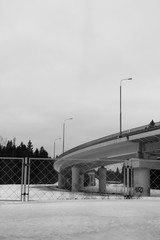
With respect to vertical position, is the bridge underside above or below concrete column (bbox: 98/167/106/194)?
above

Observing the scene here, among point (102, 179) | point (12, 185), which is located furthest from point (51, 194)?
point (102, 179)

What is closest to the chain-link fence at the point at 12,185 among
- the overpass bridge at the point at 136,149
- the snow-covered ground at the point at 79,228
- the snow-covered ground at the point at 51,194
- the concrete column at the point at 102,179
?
the snow-covered ground at the point at 51,194

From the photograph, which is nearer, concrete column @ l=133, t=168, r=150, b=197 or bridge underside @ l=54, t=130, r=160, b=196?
bridge underside @ l=54, t=130, r=160, b=196

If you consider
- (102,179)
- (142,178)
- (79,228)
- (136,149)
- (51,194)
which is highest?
(136,149)

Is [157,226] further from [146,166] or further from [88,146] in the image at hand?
[88,146]

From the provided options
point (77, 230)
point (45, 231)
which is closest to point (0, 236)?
point (45, 231)

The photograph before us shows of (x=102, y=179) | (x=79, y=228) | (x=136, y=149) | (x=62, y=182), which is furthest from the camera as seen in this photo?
(x=62, y=182)

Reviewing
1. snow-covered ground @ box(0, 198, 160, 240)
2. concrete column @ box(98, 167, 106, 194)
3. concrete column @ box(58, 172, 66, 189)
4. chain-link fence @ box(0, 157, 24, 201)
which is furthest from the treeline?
snow-covered ground @ box(0, 198, 160, 240)

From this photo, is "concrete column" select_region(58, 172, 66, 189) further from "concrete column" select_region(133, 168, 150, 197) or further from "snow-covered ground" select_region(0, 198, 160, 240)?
"snow-covered ground" select_region(0, 198, 160, 240)

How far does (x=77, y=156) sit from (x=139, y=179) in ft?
83.6

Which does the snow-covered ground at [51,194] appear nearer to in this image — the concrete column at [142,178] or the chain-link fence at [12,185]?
the chain-link fence at [12,185]

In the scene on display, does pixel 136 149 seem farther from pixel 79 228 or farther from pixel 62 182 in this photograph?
pixel 62 182

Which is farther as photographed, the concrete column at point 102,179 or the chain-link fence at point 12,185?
the concrete column at point 102,179

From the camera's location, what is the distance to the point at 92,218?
9609 mm
